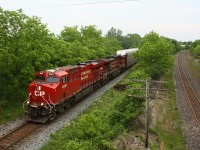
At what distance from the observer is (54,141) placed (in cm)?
2000

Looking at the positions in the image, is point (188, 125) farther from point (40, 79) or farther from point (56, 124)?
point (40, 79)

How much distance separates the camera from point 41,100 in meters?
24.0

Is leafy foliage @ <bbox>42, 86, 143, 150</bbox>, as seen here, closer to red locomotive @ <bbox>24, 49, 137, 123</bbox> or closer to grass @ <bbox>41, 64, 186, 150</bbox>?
grass @ <bbox>41, 64, 186, 150</bbox>

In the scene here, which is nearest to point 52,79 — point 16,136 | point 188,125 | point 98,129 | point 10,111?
point 10,111

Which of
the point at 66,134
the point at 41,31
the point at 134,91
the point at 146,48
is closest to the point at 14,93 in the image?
the point at 41,31

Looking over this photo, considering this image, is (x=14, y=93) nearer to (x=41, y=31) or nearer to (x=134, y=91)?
(x=41, y=31)

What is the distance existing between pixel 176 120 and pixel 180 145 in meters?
6.24

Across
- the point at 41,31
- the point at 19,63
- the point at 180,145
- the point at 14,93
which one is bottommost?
the point at 180,145

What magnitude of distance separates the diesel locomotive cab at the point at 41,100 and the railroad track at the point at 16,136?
0.82 meters

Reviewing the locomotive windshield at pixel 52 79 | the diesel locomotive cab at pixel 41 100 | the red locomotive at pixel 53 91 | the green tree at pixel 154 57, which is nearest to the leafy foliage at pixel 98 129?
the diesel locomotive cab at pixel 41 100

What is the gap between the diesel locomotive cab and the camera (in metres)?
23.8

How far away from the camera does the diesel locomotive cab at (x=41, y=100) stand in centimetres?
2384

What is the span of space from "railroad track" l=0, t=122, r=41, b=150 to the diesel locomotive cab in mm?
821

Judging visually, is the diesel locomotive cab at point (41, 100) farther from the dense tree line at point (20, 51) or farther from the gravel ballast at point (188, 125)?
the gravel ballast at point (188, 125)
